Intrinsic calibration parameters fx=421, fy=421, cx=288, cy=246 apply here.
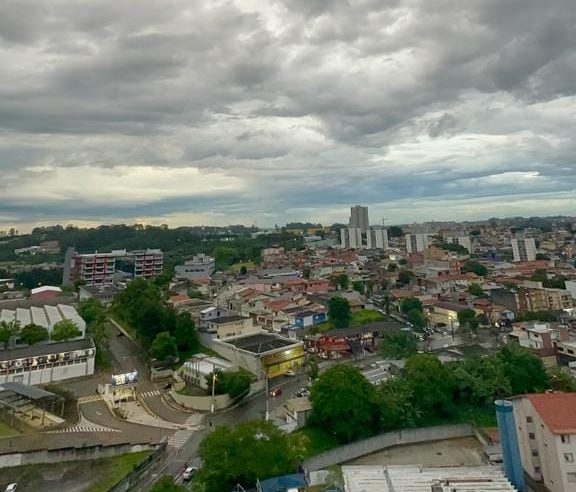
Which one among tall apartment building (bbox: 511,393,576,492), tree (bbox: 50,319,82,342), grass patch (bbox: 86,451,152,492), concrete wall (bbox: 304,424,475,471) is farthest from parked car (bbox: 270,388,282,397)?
tree (bbox: 50,319,82,342)

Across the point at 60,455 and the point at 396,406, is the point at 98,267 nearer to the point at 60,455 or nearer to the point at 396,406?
the point at 60,455

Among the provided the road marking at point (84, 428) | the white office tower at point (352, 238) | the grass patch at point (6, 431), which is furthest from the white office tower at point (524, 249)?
the grass patch at point (6, 431)

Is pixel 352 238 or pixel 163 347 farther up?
pixel 352 238

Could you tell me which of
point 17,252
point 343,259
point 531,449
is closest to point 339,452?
point 531,449

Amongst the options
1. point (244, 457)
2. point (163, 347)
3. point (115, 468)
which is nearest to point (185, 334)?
point (163, 347)

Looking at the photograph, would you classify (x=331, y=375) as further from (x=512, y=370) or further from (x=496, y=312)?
(x=496, y=312)

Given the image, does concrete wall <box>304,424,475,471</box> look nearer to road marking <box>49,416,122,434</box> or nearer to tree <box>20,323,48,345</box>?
road marking <box>49,416,122,434</box>

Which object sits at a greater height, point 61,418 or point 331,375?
point 331,375
